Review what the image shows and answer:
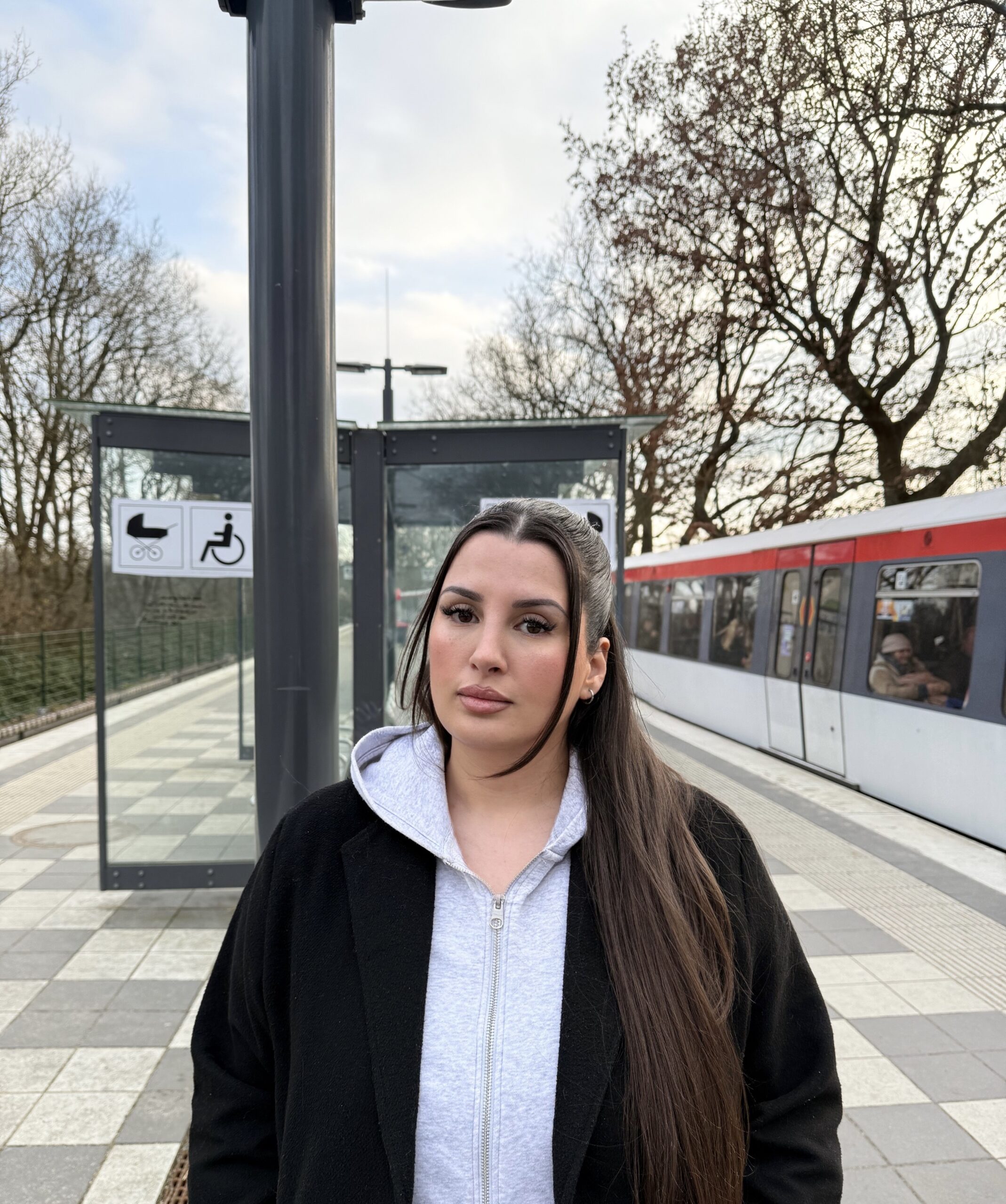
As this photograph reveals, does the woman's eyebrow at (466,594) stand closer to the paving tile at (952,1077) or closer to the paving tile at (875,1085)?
the paving tile at (875,1085)

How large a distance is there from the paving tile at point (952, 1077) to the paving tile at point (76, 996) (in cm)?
344

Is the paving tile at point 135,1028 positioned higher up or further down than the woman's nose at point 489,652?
further down

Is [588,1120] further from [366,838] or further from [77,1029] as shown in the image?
[77,1029]

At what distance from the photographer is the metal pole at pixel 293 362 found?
259 cm

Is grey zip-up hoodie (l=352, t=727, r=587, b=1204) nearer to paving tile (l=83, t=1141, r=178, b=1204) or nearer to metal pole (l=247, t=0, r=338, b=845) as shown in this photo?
metal pole (l=247, t=0, r=338, b=845)

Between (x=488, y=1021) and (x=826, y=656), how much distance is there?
9447 mm

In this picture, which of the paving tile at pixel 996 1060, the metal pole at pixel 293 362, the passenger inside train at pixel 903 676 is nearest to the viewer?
the metal pole at pixel 293 362

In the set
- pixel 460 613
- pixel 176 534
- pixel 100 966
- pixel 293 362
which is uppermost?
pixel 293 362

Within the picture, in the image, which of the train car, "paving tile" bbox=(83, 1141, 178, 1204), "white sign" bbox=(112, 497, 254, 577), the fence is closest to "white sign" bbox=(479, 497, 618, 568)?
"white sign" bbox=(112, 497, 254, 577)

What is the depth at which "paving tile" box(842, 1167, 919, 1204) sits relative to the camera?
3.05 m

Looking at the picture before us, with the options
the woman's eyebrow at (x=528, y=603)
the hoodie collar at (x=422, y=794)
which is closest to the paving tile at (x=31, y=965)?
the hoodie collar at (x=422, y=794)

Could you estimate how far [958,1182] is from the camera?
3154mm

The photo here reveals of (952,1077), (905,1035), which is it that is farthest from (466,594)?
(905,1035)

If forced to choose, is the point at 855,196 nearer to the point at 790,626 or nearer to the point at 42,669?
the point at 790,626
